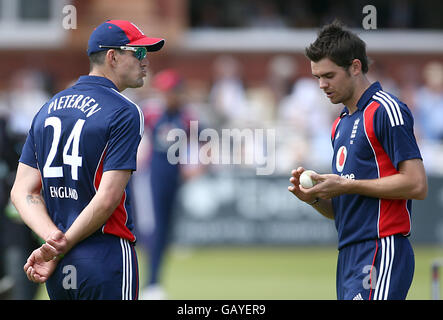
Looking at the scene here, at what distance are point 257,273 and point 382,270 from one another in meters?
8.04

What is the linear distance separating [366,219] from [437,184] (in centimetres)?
1079

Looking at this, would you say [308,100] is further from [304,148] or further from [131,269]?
[131,269]

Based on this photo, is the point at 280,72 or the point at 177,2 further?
the point at 177,2

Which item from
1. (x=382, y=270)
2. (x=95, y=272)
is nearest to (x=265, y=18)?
(x=382, y=270)

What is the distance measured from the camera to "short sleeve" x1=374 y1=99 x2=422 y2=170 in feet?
17.2

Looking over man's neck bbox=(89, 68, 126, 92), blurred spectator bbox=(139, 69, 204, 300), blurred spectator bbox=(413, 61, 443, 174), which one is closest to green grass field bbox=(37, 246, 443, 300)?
blurred spectator bbox=(139, 69, 204, 300)

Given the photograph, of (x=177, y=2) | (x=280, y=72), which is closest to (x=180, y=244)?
(x=280, y=72)

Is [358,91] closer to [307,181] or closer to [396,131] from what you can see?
[396,131]

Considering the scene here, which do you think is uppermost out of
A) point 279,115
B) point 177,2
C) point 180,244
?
point 177,2

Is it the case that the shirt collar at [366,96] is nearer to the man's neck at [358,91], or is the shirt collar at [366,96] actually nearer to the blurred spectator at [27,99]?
the man's neck at [358,91]

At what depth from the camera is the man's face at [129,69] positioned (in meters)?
5.41

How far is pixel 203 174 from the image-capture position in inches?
611

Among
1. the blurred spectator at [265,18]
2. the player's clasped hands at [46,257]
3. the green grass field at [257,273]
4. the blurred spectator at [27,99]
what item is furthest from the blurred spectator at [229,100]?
the player's clasped hands at [46,257]

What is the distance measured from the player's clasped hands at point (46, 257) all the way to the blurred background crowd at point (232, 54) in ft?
39.7
